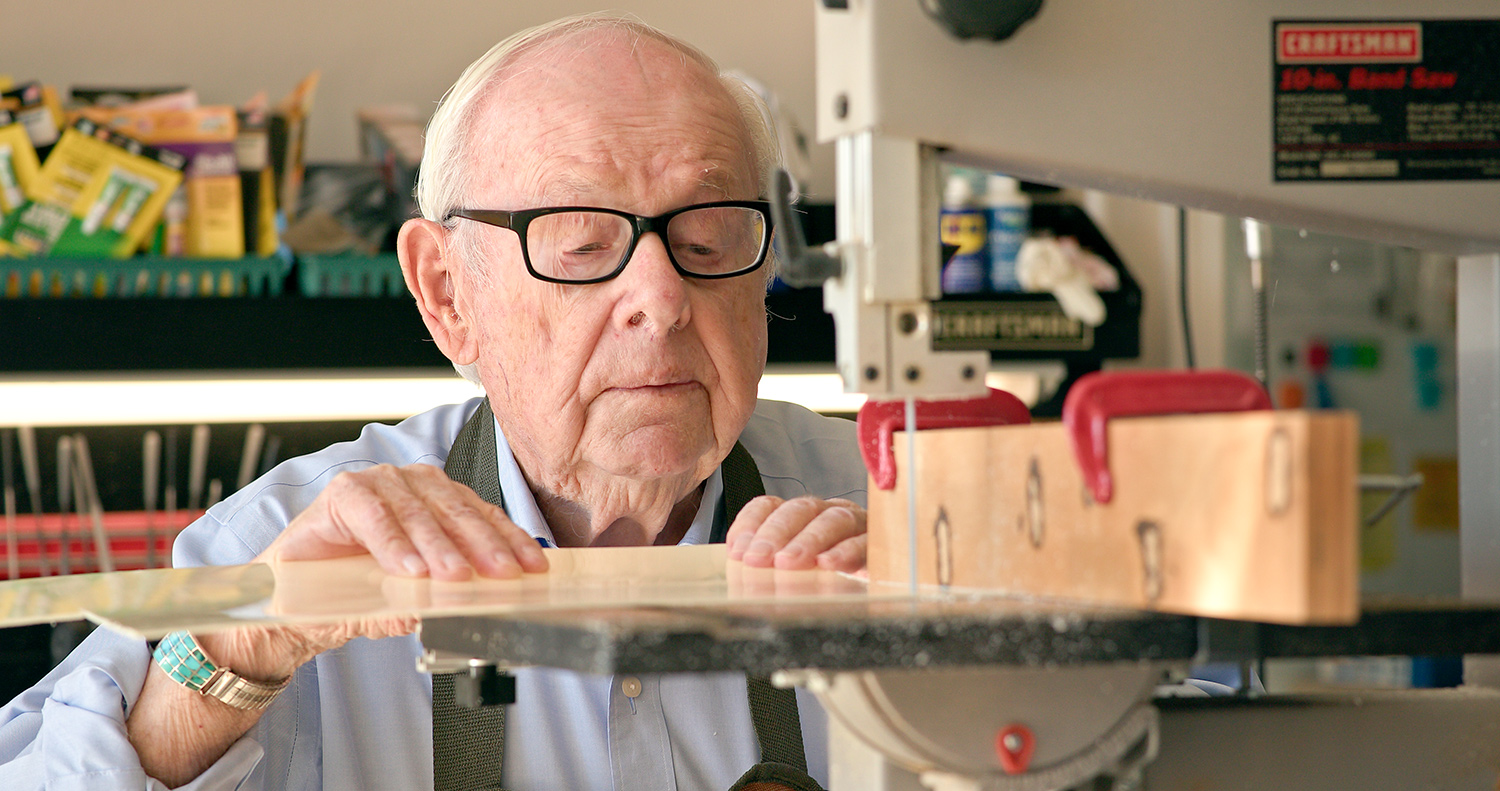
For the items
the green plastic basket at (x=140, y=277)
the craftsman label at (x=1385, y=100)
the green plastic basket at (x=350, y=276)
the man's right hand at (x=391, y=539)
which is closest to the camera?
the craftsman label at (x=1385, y=100)

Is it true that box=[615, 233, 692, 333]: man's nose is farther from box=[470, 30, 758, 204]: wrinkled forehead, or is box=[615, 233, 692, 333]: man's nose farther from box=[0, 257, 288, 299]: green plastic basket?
box=[0, 257, 288, 299]: green plastic basket

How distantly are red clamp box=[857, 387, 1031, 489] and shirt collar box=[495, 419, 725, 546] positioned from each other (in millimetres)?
540

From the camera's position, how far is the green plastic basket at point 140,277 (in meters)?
2.10

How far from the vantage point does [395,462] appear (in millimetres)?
1582

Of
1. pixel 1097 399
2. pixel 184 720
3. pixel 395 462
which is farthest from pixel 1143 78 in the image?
pixel 395 462

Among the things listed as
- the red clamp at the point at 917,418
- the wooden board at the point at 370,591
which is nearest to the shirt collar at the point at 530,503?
the wooden board at the point at 370,591

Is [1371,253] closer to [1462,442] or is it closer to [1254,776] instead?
[1462,442]

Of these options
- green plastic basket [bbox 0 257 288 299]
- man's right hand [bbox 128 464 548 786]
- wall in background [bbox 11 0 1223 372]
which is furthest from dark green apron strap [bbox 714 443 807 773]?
wall in background [bbox 11 0 1223 372]

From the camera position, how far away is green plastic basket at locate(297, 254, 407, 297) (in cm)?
222

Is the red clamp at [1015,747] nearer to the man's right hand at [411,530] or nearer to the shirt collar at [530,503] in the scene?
the man's right hand at [411,530]

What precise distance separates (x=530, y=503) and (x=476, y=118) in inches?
17.4

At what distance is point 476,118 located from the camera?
1.43 metres

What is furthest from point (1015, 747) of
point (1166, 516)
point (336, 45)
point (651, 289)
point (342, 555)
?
point (336, 45)

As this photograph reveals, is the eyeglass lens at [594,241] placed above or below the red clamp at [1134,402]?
above
